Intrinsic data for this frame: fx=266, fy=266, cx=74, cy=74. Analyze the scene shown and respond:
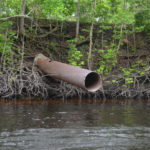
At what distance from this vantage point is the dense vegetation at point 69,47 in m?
11.9

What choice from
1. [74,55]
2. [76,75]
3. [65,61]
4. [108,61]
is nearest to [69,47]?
[65,61]

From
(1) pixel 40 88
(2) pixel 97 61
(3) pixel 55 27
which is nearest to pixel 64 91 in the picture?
(1) pixel 40 88

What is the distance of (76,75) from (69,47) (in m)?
8.93

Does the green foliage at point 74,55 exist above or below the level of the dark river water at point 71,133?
above

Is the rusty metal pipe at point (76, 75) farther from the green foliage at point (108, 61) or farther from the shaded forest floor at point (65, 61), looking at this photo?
the green foliage at point (108, 61)

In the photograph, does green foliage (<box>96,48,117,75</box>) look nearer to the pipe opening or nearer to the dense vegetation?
the dense vegetation

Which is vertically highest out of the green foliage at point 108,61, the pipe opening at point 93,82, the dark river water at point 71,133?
the green foliage at point 108,61

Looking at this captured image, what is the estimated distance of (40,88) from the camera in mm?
11805

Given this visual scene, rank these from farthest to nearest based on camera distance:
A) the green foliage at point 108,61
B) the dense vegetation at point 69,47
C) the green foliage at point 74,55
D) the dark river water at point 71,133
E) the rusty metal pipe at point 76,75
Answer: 1. the green foliage at point 108,61
2. the green foliage at point 74,55
3. the dense vegetation at point 69,47
4. the rusty metal pipe at point 76,75
5. the dark river water at point 71,133

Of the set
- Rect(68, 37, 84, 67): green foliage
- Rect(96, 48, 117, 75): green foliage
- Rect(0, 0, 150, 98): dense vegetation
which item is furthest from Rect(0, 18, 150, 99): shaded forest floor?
Rect(68, 37, 84, 67): green foliage

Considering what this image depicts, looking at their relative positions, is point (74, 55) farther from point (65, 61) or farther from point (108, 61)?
point (108, 61)

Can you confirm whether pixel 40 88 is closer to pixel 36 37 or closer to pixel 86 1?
pixel 36 37

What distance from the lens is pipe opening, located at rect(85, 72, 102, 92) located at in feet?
23.5

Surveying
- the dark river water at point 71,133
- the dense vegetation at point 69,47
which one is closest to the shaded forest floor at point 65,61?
the dense vegetation at point 69,47
